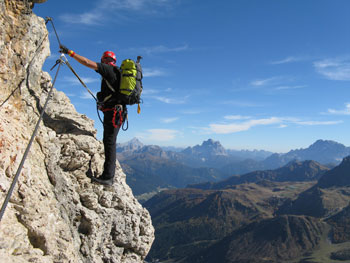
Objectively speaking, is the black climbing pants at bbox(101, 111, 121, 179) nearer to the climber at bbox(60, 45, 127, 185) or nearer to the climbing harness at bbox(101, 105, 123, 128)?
the climber at bbox(60, 45, 127, 185)

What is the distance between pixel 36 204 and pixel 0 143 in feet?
7.18

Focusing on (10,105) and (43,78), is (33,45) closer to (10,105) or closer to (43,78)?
(43,78)

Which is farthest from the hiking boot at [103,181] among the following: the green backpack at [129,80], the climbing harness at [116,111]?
the green backpack at [129,80]

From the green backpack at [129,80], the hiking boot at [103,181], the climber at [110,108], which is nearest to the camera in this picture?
the green backpack at [129,80]

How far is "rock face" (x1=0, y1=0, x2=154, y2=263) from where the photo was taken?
7691 millimetres

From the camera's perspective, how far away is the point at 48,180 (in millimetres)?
9555

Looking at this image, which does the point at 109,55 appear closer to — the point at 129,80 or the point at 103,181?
the point at 129,80

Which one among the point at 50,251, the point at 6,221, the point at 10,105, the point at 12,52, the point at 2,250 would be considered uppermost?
the point at 12,52

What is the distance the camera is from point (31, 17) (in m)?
10.0

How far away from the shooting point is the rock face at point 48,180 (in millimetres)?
7691

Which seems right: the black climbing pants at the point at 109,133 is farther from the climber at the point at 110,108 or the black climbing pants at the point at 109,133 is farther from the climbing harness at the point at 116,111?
the climbing harness at the point at 116,111

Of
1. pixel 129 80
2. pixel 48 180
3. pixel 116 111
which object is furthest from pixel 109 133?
pixel 48 180

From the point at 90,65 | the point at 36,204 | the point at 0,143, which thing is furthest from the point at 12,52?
the point at 36,204

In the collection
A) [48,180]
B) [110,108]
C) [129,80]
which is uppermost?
[129,80]
